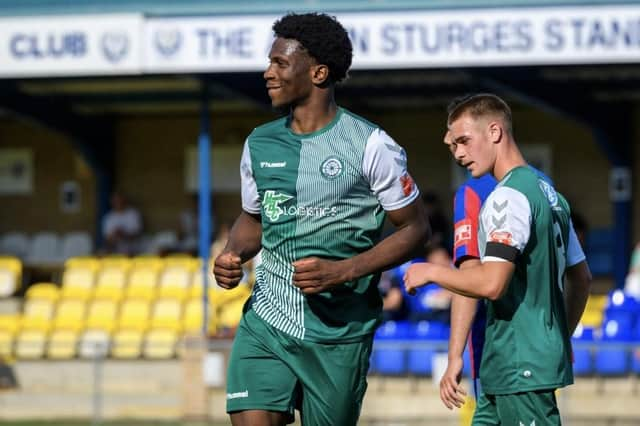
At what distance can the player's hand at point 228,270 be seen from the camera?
17.5ft

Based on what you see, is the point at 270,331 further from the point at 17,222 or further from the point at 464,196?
the point at 17,222

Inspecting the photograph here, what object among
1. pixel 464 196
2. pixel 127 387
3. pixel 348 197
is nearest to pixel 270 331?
pixel 348 197

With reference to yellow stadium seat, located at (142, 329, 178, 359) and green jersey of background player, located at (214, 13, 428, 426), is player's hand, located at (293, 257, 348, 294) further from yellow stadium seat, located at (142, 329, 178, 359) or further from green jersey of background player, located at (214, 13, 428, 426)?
yellow stadium seat, located at (142, 329, 178, 359)

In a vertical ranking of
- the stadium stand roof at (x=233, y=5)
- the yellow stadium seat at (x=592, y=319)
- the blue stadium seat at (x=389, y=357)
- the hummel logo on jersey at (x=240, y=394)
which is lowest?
the blue stadium seat at (x=389, y=357)

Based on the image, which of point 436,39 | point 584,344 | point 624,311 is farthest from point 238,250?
point 624,311

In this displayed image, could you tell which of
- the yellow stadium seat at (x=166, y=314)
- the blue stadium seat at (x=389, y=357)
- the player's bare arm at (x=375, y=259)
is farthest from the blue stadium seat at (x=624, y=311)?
the player's bare arm at (x=375, y=259)

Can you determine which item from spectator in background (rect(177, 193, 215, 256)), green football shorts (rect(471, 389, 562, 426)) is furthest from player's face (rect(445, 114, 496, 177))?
spectator in background (rect(177, 193, 215, 256))

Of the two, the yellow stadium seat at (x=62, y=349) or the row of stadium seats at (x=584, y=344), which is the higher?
the row of stadium seats at (x=584, y=344)

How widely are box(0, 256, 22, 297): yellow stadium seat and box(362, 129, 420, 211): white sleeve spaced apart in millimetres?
12290

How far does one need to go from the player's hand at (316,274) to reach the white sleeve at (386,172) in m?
0.36

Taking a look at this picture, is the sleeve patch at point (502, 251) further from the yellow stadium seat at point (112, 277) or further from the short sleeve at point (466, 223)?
the yellow stadium seat at point (112, 277)

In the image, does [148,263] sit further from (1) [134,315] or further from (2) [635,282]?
(2) [635,282]

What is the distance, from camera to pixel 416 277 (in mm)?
4922

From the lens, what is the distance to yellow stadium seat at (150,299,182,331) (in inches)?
595
